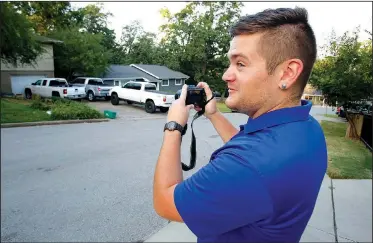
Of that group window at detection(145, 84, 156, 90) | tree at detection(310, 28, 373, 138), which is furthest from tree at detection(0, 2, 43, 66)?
tree at detection(310, 28, 373, 138)

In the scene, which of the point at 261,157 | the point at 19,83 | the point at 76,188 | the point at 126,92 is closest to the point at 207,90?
the point at 261,157

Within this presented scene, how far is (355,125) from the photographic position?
33.7 ft

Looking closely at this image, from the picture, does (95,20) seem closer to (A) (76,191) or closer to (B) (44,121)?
(B) (44,121)

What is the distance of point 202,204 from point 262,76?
0.46 m

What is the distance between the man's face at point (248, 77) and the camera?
3.00 ft

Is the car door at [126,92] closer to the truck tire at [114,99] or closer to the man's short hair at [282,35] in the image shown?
the truck tire at [114,99]

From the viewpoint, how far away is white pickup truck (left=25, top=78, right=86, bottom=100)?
1490 cm

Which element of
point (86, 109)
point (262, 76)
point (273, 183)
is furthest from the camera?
point (86, 109)

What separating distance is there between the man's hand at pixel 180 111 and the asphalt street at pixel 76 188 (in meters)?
1.02

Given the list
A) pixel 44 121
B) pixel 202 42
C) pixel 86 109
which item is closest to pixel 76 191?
pixel 202 42

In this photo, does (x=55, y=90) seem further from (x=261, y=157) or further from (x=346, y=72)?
(x=261, y=157)

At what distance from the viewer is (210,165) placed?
833 mm

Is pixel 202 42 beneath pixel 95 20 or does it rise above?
beneath

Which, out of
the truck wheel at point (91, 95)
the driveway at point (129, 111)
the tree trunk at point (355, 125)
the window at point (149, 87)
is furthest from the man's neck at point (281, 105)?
the truck wheel at point (91, 95)
